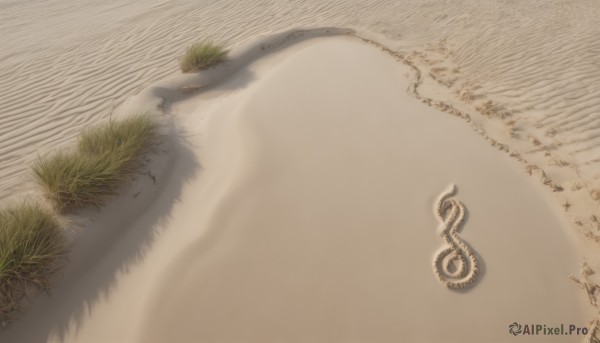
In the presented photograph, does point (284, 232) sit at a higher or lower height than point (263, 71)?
lower

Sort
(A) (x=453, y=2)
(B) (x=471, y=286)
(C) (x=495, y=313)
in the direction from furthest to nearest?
(A) (x=453, y=2) → (B) (x=471, y=286) → (C) (x=495, y=313)

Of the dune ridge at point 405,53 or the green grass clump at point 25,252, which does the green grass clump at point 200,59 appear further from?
the green grass clump at point 25,252

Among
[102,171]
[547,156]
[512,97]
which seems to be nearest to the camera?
[102,171]

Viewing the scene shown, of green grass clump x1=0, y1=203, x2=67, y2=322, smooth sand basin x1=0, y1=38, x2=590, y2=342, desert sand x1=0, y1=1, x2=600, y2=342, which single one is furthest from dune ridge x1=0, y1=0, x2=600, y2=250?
green grass clump x1=0, y1=203, x2=67, y2=322

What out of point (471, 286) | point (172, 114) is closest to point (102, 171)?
point (172, 114)

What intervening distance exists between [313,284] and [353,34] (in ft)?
17.0

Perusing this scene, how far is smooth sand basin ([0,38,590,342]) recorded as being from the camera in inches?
89.9

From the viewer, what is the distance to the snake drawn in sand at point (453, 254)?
8.13ft

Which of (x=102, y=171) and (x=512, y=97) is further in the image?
(x=512, y=97)

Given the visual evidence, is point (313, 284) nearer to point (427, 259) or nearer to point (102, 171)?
point (427, 259)

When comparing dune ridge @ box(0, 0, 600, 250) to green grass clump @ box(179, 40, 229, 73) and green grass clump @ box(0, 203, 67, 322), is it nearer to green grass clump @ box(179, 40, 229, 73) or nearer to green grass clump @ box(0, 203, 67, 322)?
green grass clump @ box(179, 40, 229, 73)

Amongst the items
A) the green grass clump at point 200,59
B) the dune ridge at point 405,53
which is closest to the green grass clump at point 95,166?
the dune ridge at point 405,53

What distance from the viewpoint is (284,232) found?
2775mm

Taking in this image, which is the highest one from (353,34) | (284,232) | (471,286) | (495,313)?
(353,34)
